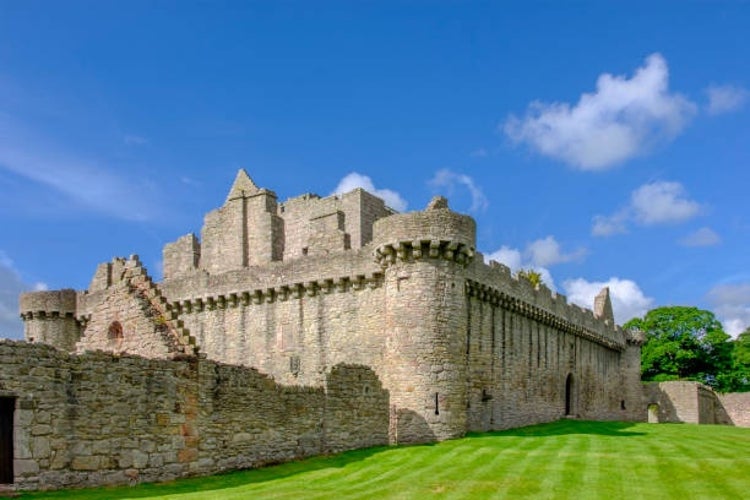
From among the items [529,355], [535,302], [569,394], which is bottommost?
[569,394]

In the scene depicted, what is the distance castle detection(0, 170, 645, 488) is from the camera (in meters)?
20.4

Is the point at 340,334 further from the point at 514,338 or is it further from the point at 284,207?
the point at 284,207

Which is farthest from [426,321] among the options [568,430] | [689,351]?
[689,351]

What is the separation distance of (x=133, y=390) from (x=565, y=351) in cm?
3156

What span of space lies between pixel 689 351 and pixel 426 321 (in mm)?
53840

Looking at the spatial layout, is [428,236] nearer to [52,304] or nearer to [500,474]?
[500,474]

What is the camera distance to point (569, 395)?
48.5m

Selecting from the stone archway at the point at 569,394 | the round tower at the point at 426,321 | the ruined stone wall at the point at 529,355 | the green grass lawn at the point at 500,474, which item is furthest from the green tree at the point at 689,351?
the round tower at the point at 426,321

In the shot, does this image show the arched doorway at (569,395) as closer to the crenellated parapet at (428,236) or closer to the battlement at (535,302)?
the battlement at (535,302)

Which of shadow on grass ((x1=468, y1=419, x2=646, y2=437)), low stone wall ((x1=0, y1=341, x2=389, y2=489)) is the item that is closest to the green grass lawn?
low stone wall ((x1=0, y1=341, x2=389, y2=489))

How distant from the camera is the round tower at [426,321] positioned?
3081 centimetres

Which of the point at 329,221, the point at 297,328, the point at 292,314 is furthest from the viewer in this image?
the point at 329,221

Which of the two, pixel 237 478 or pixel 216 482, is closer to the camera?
pixel 216 482

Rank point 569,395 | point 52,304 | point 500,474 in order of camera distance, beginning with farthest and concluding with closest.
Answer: point 569,395, point 52,304, point 500,474
